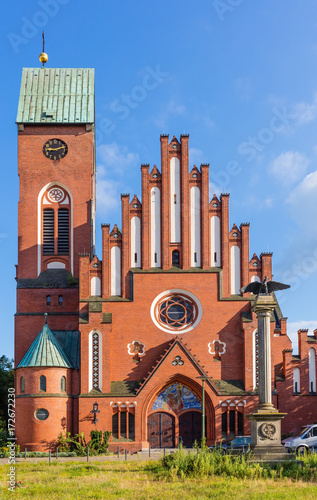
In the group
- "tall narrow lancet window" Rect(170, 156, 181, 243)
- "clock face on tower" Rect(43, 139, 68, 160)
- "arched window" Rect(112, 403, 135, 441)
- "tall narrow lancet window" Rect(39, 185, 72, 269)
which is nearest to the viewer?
"arched window" Rect(112, 403, 135, 441)

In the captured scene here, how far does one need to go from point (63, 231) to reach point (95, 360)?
1079cm

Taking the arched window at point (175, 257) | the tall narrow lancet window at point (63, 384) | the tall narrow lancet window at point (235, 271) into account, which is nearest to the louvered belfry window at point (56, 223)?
the arched window at point (175, 257)

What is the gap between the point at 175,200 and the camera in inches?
1884

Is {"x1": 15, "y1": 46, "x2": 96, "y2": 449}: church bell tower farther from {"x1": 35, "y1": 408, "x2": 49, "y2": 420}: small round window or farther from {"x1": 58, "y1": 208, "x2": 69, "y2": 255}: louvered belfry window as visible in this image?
{"x1": 35, "y1": 408, "x2": 49, "y2": 420}: small round window

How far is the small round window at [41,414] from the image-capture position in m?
43.7

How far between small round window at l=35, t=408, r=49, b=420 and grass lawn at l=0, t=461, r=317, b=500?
598 inches

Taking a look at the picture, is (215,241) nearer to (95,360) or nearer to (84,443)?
(95,360)

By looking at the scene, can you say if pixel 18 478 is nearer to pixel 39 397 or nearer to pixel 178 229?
pixel 39 397

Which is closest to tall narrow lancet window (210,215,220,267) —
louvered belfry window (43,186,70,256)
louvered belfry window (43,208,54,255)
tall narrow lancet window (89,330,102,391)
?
tall narrow lancet window (89,330,102,391)

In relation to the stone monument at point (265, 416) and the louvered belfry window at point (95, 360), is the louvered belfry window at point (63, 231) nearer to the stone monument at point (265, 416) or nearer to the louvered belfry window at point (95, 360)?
the louvered belfry window at point (95, 360)

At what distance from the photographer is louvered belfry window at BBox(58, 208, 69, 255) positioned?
169 ft

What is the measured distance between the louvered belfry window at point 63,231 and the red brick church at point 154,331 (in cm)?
32

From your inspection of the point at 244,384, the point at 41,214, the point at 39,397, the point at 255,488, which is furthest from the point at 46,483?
the point at 41,214

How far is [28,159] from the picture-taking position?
5241 cm
